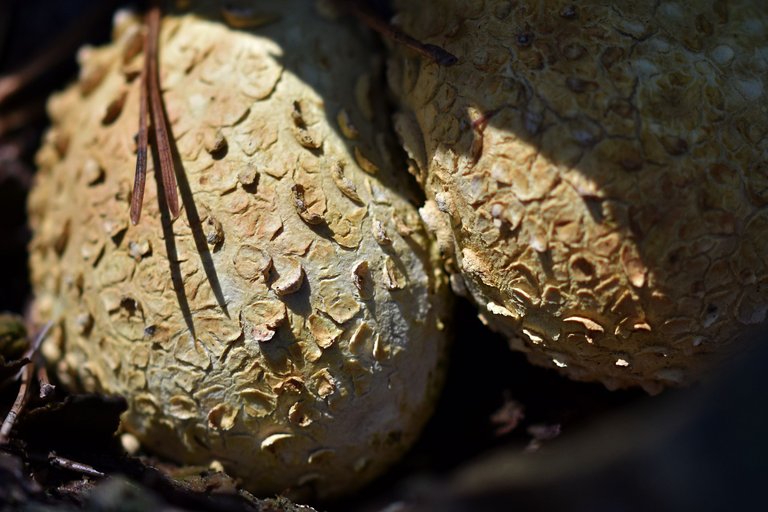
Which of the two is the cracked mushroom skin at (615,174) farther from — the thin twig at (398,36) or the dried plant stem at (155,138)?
the dried plant stem at (155,138)

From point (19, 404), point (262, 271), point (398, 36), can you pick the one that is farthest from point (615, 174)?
point (19, 404)

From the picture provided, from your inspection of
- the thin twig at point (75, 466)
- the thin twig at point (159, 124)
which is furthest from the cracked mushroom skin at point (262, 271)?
the thin twig at point (75, 466)

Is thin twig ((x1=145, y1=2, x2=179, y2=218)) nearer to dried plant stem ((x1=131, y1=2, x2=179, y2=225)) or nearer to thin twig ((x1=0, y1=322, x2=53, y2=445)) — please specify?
dried plant stem ((x1=131, y1=2, x2=179, y2=225))

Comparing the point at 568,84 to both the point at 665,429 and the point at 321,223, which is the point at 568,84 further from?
the point at 665,429

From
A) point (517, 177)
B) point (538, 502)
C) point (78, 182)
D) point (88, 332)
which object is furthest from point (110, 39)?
point (538, 502)

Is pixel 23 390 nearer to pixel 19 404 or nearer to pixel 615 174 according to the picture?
pixel 19 404
